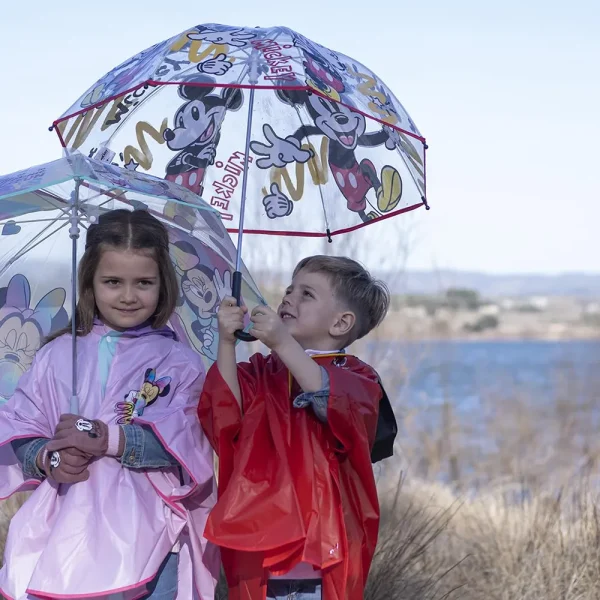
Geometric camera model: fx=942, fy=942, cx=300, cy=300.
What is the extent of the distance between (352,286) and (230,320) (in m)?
0.54

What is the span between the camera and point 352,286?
3305 mm

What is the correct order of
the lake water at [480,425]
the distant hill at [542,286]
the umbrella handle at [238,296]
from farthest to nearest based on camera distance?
the distant hill at [542,286] → the lake water at [480,425] → the umbrella handle at [238,296]

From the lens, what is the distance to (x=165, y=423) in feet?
9.59

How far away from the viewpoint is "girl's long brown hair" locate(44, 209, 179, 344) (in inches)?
121

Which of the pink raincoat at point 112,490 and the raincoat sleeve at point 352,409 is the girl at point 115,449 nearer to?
the pink raincoat at point 112,490

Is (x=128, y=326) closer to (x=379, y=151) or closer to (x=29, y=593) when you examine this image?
(x=29, y=593)

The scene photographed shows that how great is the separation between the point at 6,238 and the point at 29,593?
1152 millimetres

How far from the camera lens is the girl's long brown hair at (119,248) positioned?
10.1ft

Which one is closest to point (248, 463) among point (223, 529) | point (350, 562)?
point (223, 529)

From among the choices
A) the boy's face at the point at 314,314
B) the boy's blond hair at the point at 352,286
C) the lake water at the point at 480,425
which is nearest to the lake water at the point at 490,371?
the lake water at the point at 480,425

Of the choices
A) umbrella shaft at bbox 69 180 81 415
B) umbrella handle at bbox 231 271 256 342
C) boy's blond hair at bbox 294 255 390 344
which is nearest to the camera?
umbrella shaft at bbox 69 180 81 415

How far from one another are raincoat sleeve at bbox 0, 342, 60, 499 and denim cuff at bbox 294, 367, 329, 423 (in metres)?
0.76

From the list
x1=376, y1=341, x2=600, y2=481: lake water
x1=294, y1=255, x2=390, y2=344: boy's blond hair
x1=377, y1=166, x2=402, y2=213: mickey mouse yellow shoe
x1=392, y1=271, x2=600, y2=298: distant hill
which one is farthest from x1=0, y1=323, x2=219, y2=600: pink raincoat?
x1=392, y1=271, x2=600, y2=298: distant hill

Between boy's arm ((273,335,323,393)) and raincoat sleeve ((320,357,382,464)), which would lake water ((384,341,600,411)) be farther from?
boy's arm ((273,335,323,393))
